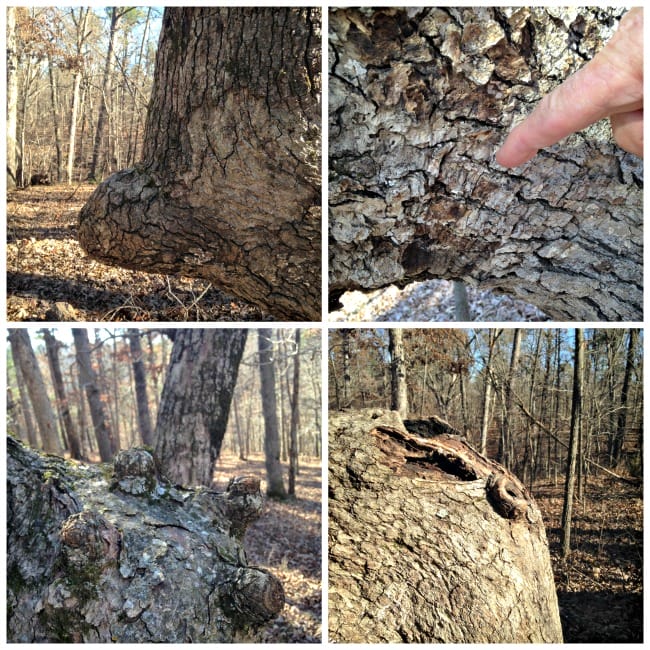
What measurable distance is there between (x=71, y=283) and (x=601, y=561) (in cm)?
201

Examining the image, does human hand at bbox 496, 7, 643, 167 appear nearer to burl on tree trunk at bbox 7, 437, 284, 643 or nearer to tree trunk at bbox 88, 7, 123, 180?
tree trunk at bbox 88, 7, 123, 180

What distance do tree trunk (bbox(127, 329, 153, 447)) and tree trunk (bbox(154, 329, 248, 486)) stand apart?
0.45ft

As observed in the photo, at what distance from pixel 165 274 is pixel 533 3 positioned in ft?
4.74

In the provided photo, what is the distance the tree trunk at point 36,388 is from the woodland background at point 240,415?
11 millimetres

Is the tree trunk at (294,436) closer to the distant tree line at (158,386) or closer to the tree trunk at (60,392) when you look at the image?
the distant tree line at (158,386)

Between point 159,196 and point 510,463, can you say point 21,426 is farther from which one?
point 510,463

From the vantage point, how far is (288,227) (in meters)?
1.51

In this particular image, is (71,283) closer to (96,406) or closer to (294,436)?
(96,406)

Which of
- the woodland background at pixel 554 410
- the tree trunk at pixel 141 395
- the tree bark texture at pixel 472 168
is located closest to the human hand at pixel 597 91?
the tree bark texture at pixel 472 168

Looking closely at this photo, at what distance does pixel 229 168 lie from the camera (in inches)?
57.6

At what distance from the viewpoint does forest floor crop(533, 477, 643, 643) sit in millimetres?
1527

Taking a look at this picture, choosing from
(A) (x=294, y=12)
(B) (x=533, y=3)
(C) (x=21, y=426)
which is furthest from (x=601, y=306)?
(C) (x=21, y=426)

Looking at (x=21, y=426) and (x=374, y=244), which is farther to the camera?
(x=21, y=426)

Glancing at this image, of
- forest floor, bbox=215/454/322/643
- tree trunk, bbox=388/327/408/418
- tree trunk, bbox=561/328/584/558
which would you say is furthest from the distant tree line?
tree trunk, bbox=561/328/584/558
